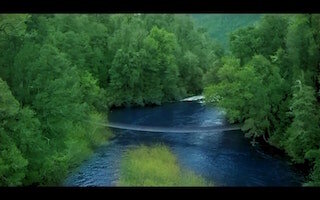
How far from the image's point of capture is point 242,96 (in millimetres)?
18375

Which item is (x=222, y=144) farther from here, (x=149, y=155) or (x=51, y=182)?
(x=51, y=182)

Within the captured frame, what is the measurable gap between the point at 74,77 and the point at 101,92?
7704 millimetres

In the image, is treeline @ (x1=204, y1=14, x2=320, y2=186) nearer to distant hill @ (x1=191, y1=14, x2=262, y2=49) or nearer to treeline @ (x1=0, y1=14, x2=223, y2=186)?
treeline @ (x1=0, y1=14, x2=223, y2=186)

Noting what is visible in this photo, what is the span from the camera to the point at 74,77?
16.0m

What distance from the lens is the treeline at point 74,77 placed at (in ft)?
39.2

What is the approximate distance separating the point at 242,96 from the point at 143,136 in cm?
400

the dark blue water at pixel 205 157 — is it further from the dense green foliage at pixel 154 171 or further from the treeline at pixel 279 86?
the treeline at pixel 279 86

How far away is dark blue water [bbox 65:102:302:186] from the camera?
13266mm

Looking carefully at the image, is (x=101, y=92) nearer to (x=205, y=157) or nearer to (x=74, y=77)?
(x=74, y=77)

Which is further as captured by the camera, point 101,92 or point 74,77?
point 101,92

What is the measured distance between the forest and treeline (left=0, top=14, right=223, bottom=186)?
0.03 m

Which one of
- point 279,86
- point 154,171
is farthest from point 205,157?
point 279,86

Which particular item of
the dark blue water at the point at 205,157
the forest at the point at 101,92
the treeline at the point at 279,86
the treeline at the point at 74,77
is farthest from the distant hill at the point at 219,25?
the dark blue water at the point at 205,157
